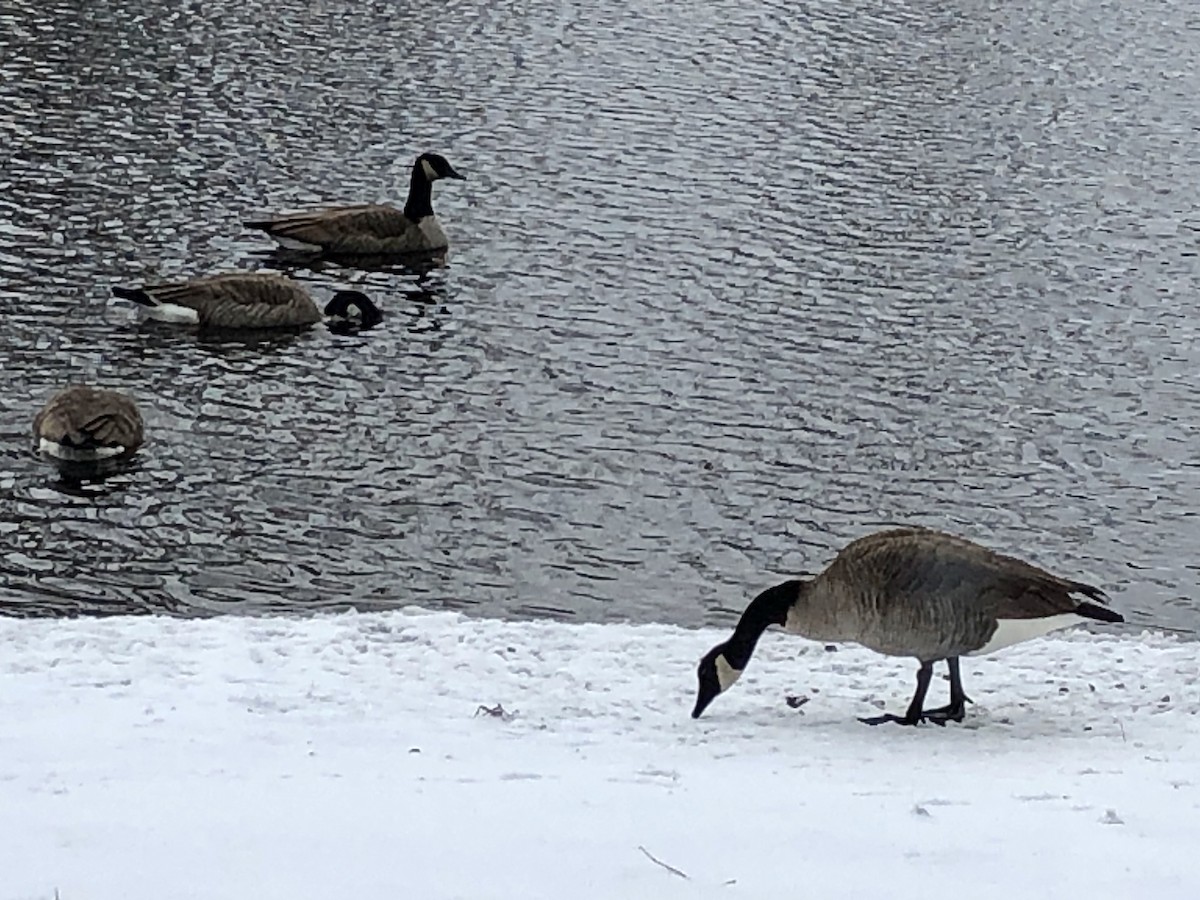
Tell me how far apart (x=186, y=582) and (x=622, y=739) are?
4.39 metres

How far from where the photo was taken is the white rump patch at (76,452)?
1271cm

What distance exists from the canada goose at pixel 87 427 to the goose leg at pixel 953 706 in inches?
260

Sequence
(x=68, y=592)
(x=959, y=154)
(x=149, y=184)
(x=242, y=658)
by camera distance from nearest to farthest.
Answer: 1. (x=242, y=658)
2. (x=68, y=592)
3. (x=149, y=184)
4. (x=959, y=154)

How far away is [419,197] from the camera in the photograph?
19766mm

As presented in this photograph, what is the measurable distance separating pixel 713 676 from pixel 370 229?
476 inches

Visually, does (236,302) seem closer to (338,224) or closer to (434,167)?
(338,224)

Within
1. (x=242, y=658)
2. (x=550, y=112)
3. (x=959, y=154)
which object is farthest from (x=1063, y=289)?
(x=242, y=658)

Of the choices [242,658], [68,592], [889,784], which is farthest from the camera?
[68,592]

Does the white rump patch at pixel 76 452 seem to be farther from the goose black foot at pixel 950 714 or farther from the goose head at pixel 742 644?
the goose black foot at pixel 950 714

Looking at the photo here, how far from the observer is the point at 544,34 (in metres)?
28.7

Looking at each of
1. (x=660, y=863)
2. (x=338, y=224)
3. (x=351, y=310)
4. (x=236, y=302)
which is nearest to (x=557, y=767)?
(x=660, y=863)

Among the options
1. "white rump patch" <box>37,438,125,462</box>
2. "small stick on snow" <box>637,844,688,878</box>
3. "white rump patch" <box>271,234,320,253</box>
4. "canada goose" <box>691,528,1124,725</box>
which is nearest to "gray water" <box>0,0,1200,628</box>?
"white rump patch" <box>37,438,125,462</box>

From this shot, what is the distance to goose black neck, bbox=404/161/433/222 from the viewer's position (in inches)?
768

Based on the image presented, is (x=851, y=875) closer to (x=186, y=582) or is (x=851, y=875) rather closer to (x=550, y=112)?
(x=186, y=582)
